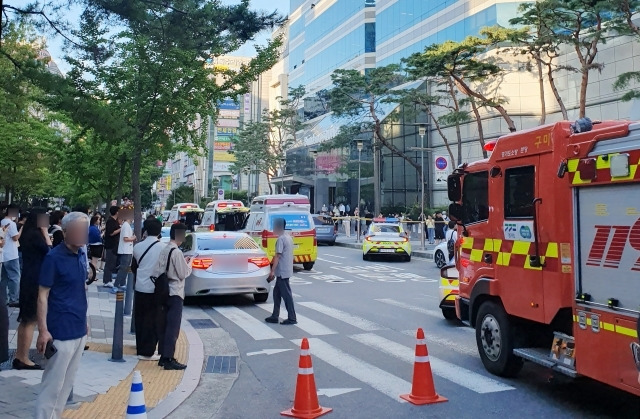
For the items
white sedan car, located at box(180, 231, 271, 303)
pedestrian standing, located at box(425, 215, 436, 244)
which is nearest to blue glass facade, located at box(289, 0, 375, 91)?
pedestrian standing, located at box(425, 215, 436, 244)

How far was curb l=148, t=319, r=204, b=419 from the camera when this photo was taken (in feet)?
19.3

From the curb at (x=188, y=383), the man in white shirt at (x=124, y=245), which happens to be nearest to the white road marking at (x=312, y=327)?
the curb at (x=188, y=383)

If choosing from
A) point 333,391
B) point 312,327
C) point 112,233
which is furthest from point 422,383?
point 112,233

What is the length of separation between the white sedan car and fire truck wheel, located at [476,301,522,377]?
19.8 ft

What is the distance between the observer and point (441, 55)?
2736 centimetres

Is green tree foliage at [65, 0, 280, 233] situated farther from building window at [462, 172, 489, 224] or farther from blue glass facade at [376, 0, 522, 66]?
blue glass facade at [376, 0, 522, 66]

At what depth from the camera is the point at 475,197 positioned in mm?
7719

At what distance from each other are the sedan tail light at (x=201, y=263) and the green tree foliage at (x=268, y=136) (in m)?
39.3

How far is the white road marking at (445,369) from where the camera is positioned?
6.76 m

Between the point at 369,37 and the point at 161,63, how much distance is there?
153ft

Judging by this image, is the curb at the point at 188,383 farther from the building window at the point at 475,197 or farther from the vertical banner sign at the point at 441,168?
the vertical banner sign at the point at 441,168

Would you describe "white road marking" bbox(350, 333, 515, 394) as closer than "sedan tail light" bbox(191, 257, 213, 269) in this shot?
Yes

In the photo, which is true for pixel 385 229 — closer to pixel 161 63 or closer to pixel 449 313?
pixel 449 313

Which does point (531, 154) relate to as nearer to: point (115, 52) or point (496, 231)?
point (496, 231)
